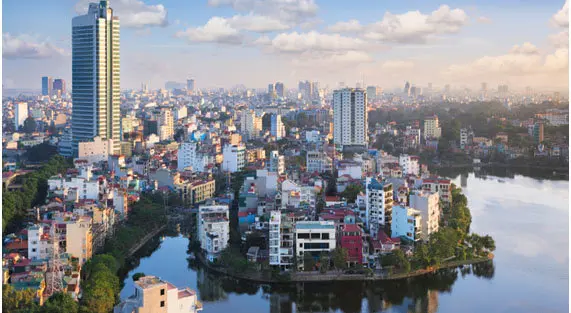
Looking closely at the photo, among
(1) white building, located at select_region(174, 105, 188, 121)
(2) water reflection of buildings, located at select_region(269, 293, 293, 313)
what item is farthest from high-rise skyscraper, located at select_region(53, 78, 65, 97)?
(2) water reflection of buildings, located at select_region(269, 293, 293, 313)

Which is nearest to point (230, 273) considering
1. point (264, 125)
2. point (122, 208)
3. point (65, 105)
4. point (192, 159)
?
point (122, 208)

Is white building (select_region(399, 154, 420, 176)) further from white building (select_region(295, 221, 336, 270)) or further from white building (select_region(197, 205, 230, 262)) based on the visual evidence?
white building (select_region(295, 221, 336, 270))

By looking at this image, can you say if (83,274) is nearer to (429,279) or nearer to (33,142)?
(429,279)

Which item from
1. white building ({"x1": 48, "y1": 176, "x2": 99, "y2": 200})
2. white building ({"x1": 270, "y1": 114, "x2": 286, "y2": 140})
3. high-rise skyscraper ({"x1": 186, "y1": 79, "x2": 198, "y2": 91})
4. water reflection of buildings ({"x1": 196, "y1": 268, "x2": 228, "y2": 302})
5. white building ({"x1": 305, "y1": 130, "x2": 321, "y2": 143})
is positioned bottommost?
water reflection of buildings ({"x1": 196, "y1": 268, "x2": 228, "y2": 302})

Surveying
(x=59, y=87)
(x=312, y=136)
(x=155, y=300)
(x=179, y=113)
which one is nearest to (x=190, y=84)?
(x=59, y=87)

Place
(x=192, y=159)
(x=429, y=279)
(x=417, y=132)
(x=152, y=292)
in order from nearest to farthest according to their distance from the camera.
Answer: (x=152, y=292) → (x=429, y=279) → (x=192, y=159) → (x=417, y=132)

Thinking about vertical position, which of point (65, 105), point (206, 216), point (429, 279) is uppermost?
point (65, 105)
